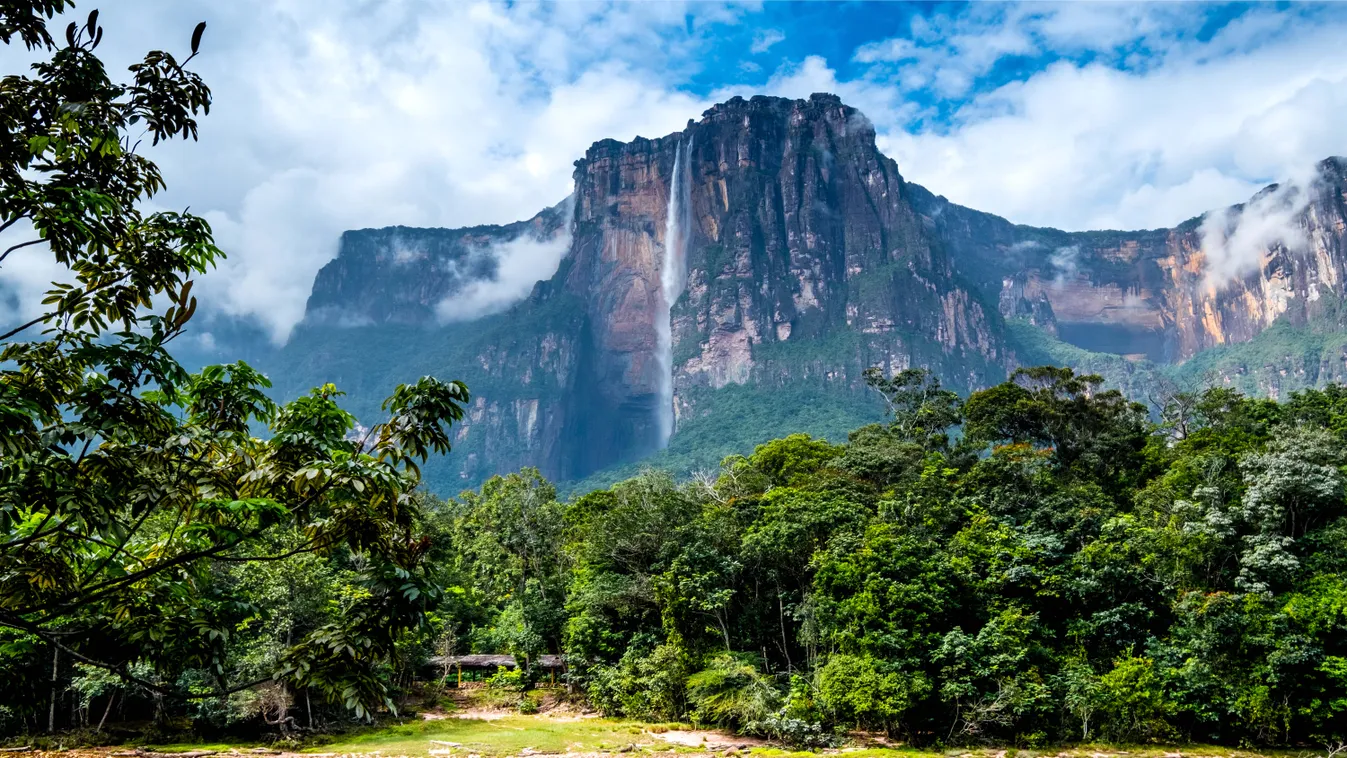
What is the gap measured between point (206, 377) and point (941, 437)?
48806 millimetres

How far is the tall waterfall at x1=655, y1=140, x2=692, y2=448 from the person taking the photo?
168500 mm

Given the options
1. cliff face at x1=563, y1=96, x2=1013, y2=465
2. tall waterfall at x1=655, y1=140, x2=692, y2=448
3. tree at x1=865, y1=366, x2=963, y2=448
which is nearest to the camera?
tree at x1=865, y1=366, x2=963, y2=448

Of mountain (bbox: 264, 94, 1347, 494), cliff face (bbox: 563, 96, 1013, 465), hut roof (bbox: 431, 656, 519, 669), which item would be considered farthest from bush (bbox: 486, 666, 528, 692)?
cliff face (bbox: 563, 96, 1013, 465)

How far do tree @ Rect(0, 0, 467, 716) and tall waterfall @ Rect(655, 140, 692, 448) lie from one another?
161508mm

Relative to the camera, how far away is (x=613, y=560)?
32.4m

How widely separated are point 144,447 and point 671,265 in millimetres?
169016

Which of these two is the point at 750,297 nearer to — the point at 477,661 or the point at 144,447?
the point at 477,661

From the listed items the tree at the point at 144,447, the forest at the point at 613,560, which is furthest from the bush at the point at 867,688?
the tree at the point at 144,447

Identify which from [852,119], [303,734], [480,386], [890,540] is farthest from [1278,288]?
[303,734]

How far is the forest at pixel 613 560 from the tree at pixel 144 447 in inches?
1.0

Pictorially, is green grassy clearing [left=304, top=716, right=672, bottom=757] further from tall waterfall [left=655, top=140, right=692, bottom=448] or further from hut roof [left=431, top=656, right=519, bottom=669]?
tall waterfall [left=655, top=140, right=692, bottom=448]

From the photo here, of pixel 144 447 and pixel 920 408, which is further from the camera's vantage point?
pixel 920 408

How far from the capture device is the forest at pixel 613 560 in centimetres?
475

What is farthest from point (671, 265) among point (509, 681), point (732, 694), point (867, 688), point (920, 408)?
point (867, 688)
